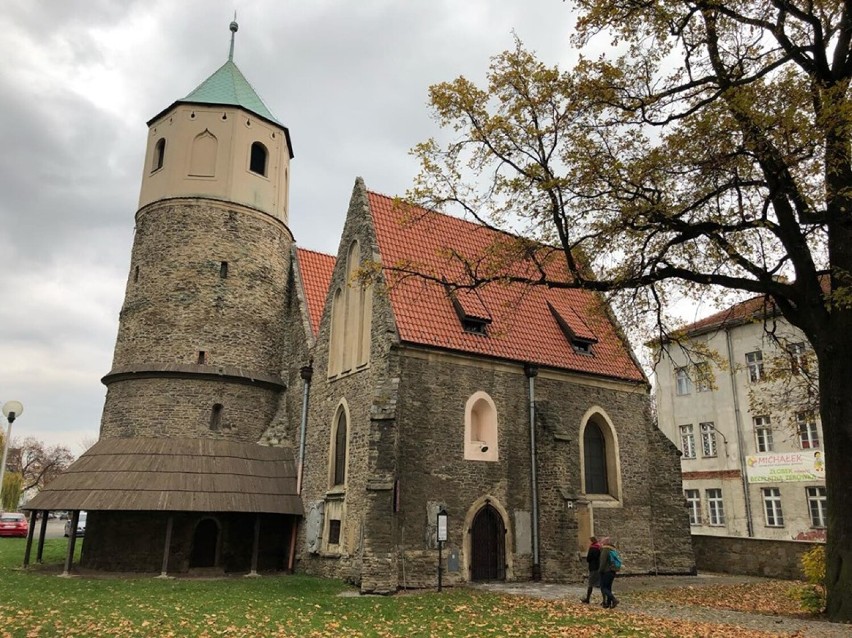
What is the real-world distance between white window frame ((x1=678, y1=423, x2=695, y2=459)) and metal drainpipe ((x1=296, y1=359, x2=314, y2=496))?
66.7 ft

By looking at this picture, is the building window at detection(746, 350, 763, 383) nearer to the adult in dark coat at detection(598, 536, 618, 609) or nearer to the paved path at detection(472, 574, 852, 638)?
the paved path at detection(472, 574, 852, 638)

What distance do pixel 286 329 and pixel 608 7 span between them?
1535 centimetres

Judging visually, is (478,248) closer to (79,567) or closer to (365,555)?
(365,555)

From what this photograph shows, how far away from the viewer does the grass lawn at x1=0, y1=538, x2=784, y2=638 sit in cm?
969

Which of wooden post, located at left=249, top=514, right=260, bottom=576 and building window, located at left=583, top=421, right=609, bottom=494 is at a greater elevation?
building window, located at left=583, top=421, right=609, bottom=494

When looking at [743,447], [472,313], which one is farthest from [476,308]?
[743,447]

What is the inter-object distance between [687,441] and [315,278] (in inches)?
795

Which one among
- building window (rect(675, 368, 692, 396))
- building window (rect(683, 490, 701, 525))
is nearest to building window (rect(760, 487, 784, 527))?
building window (rect(683, 490, 701, 525))

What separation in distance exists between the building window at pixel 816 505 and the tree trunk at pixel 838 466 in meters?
18.1

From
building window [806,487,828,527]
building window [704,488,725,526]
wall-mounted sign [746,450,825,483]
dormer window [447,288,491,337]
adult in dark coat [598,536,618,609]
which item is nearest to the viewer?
adult in dark coat [598,536,618,609]

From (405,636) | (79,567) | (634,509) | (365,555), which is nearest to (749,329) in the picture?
(634,509)

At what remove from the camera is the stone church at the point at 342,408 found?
653 inches

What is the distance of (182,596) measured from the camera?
1338 centimetres

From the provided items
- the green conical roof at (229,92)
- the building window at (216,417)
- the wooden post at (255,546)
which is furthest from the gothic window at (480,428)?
the green conical roof at (229,92)
